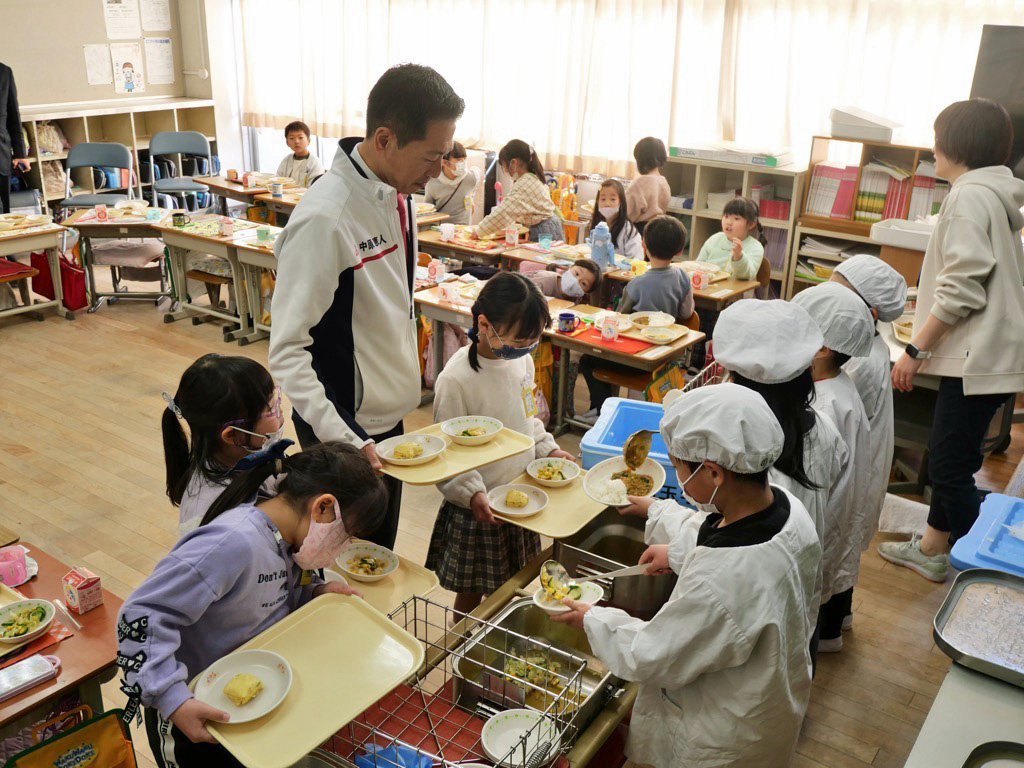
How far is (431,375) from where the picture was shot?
5.42m

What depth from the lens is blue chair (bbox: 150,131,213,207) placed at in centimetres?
852

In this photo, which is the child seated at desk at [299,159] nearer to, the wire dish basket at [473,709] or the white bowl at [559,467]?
the white bowl at [559,467]

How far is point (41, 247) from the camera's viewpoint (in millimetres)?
6141

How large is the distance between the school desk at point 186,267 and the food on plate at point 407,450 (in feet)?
14.0

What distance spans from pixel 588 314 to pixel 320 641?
3.54 metres

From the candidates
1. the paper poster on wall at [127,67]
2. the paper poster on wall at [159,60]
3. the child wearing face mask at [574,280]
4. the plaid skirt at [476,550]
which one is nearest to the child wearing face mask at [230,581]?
the plaid skirt at [476,550]

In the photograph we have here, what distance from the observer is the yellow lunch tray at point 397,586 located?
191 centimetres

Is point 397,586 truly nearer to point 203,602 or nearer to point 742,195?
point 203,602

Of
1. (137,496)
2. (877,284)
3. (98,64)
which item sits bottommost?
(137,496)

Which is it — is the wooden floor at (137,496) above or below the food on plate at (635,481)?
below

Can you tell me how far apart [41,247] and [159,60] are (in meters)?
4.39

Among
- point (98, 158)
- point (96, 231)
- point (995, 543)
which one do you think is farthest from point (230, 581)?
point (98, 158)

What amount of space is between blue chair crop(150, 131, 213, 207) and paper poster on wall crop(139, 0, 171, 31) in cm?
129

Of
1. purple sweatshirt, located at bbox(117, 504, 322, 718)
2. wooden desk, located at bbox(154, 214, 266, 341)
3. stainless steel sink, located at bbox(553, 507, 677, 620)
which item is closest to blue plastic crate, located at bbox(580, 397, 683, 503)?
stainless steel sink, located at bbox(553, 507, 677, 620)
